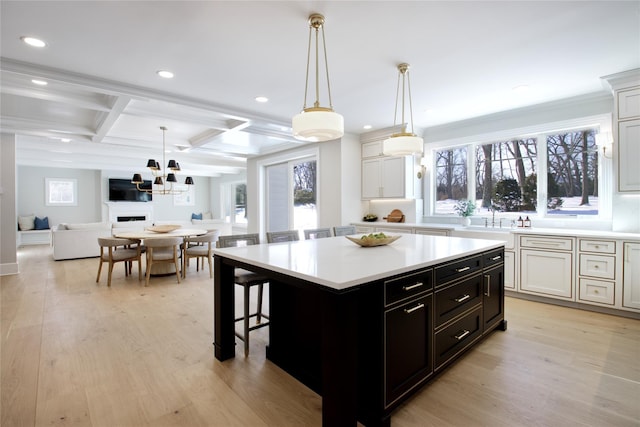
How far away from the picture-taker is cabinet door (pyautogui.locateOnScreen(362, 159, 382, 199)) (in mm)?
5492

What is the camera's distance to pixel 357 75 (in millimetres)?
3176

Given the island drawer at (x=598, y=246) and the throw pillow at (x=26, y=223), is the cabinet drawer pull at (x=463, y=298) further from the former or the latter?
the throw pillow at (x=26, y=223)

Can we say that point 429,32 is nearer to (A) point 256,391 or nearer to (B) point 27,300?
(A) point 256,391

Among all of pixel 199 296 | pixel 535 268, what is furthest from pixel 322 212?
pixel 535 268

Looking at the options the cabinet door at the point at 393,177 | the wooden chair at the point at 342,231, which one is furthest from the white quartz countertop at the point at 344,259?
the cabinet door at the point at 393,177

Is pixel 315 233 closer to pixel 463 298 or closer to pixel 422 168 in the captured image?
pixel 463 298

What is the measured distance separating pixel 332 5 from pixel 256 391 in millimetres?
2619

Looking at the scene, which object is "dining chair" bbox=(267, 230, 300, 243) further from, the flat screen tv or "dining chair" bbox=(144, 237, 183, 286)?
the flat screen tv

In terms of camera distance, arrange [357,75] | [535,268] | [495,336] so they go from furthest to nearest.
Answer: [535,268] < [357,75] < [495,336]

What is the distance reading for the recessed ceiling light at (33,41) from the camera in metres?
2.44

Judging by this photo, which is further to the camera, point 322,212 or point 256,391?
point 322,212

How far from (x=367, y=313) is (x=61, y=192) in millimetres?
12468

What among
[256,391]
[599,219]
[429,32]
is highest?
[429,32]

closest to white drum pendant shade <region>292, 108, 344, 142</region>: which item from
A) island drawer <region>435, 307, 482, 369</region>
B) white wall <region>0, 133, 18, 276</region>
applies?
island drawer <region>435, 307, 482, 369</region>
